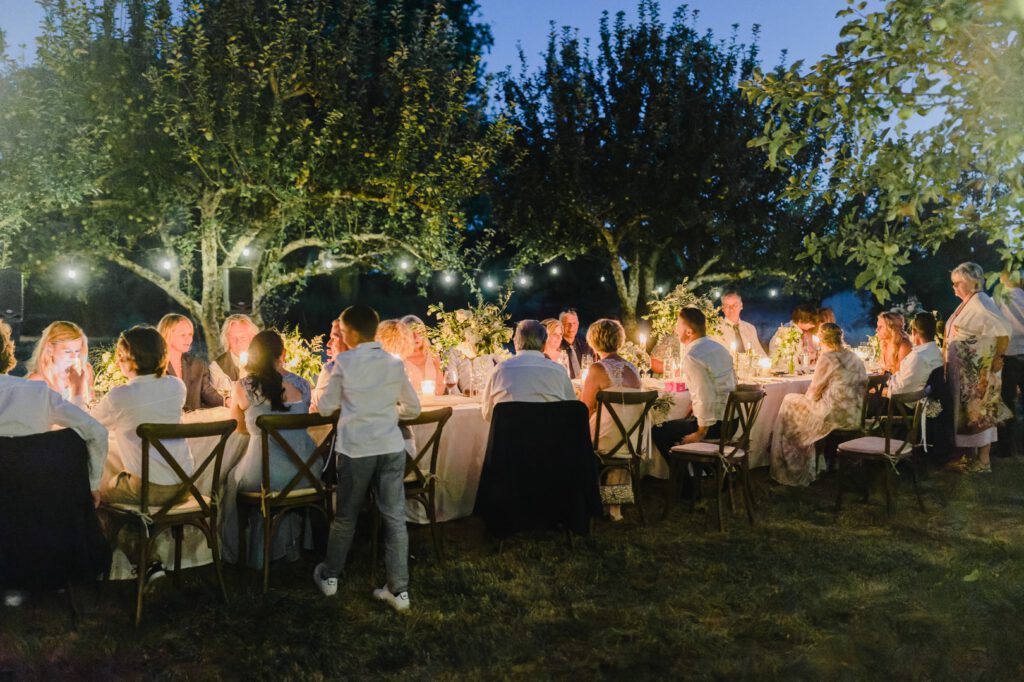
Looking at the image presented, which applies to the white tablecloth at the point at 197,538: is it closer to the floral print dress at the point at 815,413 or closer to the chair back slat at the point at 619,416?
the chair back slat at the point at 619,416

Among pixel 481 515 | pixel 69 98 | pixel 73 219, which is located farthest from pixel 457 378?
pixel 73 219

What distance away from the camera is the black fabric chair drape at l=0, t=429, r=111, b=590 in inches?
155

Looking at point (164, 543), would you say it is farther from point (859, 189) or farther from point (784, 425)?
point (784, 425)

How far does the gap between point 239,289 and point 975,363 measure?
7.86 metres

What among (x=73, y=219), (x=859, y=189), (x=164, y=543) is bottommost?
(x=164, y=543)

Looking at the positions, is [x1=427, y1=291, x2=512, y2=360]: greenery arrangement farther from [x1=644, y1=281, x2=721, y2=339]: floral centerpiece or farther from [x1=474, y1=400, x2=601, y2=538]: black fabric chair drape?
[x1=644, y1=281, x2=721, y2=339]: floral centerpiece

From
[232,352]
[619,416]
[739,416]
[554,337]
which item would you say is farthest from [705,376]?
[232,352]

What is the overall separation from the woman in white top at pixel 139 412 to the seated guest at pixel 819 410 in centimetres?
486

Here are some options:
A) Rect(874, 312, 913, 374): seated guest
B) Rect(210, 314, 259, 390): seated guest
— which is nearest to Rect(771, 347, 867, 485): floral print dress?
Rect(874, 312, 913, 374): seated guest

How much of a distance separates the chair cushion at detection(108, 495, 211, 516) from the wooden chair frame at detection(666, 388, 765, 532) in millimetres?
3284

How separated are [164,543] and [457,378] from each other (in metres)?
2.51

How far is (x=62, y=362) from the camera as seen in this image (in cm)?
500

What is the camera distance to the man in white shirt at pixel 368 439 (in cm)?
433

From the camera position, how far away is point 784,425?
23.9ft
